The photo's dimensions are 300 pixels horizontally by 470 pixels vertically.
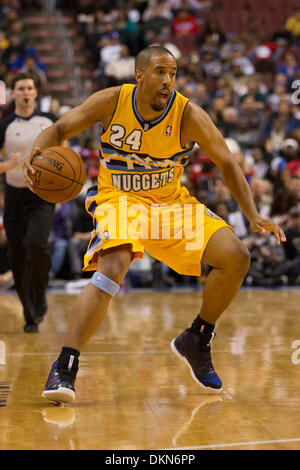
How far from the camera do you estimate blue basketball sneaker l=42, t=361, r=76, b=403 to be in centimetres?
365

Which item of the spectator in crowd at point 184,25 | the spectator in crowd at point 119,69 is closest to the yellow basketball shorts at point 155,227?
the spectator in crowd at point 119,69

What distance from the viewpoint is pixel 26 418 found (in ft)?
11.5

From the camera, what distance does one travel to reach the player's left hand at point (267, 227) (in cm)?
384

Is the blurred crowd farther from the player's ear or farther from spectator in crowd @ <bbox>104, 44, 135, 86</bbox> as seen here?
the player's ear

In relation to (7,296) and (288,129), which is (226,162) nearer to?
(7,296)

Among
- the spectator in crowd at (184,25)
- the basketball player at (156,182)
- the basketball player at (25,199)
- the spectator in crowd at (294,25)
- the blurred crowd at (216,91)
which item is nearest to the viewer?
the basketball player at (156,182)

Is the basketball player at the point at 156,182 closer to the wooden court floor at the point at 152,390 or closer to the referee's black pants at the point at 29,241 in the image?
the wooden court floor at the point at 152,390

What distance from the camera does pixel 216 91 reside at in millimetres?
13664

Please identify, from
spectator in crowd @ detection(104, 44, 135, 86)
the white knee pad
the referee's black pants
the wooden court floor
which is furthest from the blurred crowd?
the white knee pad

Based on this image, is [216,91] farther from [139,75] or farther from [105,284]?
[105,284]

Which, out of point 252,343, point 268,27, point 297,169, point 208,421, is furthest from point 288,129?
point 208,421

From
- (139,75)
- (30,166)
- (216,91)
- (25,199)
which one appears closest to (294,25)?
(216,91)

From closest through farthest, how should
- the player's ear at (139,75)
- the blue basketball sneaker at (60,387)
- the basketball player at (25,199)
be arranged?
the blue basketball sneaker at (60,387)
the player's ear at (139,75)
the basketball player at (25,199)

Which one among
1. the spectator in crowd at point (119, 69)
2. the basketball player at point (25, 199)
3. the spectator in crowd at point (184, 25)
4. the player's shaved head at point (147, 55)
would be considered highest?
the spectator in crowd at point (184, 25)
